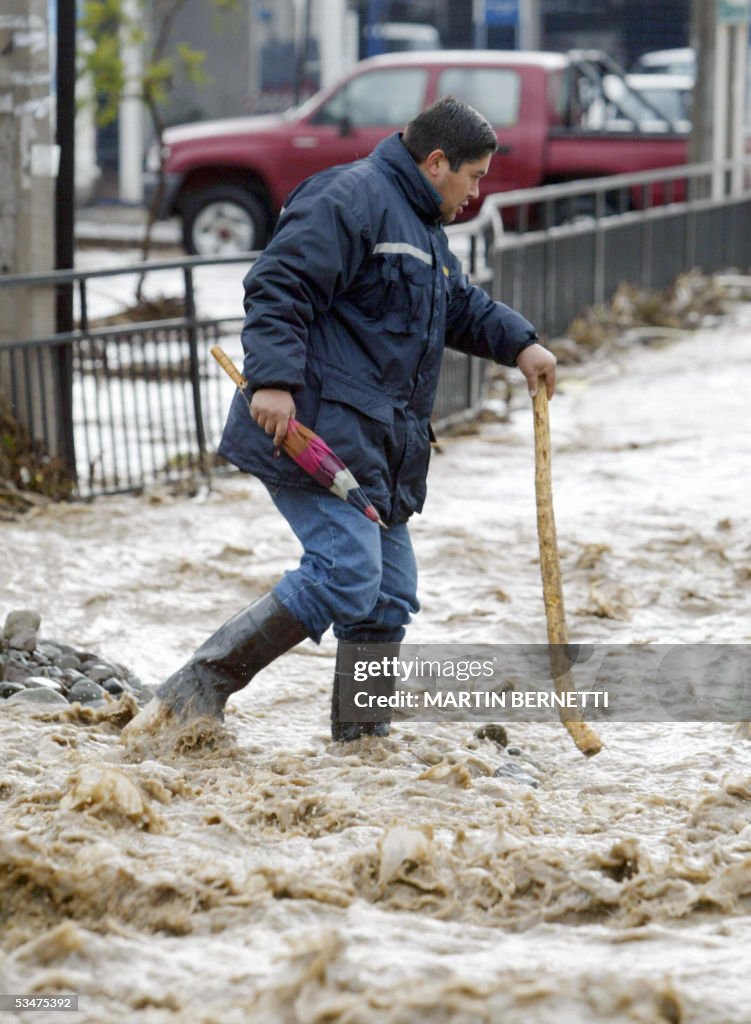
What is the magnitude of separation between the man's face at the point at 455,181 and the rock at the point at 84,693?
1812 millimetres

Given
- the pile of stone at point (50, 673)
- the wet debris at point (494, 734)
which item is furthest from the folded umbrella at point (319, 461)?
the pile of stone at point (50, 673)

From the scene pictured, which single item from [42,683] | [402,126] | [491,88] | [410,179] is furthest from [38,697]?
[402,126]

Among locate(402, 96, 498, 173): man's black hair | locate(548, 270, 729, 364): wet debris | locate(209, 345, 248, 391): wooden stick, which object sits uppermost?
locate(402, 96, 498, 173): man's black hair

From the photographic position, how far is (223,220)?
56.6 feet

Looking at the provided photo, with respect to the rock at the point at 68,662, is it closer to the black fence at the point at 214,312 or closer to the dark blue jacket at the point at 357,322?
the dark blue jacket at the point at 357,322

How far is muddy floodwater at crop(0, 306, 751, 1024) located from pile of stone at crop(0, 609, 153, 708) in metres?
0.14

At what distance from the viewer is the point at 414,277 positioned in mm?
4340

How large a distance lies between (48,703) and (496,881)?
1904 mm

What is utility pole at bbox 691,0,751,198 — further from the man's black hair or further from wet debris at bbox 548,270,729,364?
the man's black hair

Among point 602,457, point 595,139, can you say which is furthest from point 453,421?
point 595,139

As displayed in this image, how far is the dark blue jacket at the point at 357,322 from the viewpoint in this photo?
4.15 meters

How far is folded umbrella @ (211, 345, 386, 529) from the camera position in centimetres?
420

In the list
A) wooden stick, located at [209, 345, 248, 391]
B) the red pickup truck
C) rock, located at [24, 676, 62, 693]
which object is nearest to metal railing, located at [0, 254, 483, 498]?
rock, located at [24, 676, 62, 693]

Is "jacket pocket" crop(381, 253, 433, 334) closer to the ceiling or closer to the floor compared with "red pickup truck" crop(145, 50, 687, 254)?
closer to the floor
